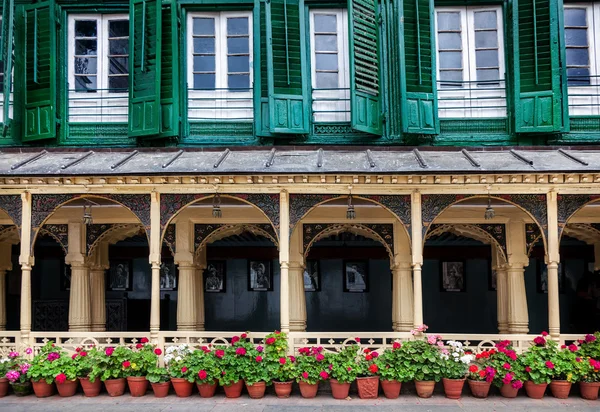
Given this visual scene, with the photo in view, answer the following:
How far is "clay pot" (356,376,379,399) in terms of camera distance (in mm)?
10203

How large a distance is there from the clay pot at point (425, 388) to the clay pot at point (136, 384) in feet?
14.9

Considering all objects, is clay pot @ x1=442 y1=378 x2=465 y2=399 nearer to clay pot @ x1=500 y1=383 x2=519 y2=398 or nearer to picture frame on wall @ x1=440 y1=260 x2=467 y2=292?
clay pot @ x1=500 y1=383 x2=519 y2=398

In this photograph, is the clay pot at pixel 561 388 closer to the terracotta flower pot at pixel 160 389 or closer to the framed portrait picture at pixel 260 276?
the terracotta flower pot at pixel 160 389

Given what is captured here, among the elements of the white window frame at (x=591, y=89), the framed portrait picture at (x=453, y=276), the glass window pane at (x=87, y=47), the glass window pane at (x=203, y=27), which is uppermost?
the glass window pane at (x=203, y=27)

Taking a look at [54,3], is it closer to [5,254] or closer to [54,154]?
[54,154]

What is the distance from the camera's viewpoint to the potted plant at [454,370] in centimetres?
1017

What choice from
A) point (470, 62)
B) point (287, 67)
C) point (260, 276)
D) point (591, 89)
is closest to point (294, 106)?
point (287, 67)

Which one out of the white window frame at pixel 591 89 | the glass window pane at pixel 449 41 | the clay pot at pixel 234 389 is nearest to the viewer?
the clay pot at pixel 234 389

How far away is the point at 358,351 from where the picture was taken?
10562 mm

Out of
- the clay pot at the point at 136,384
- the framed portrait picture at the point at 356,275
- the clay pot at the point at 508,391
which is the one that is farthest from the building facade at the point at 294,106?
the framed portrait picture at the point at 356,275

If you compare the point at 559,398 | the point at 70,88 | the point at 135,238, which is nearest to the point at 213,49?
the point at 70,88

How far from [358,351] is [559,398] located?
3.33 m

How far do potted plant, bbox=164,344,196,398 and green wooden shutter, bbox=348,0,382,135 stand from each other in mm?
5558

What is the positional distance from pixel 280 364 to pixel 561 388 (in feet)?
15.0
